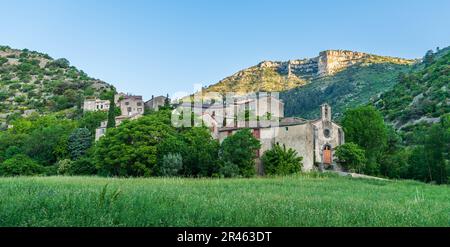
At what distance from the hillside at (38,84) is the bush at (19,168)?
48081 millimetres

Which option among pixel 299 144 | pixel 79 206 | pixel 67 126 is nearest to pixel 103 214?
pixel 79 206

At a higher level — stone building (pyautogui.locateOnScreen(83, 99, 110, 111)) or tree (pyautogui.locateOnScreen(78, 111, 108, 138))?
stone building (pyautogui.locateOnScreen(83, 99, 110, 111))

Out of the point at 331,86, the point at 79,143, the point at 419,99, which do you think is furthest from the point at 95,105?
the point at 331,86

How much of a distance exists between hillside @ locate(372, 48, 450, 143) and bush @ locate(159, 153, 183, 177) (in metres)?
51.9

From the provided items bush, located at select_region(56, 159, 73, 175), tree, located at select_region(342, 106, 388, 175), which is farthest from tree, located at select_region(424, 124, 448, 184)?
bush, located at select_region(56, 159, 73, 175)

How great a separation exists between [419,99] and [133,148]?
71847mm

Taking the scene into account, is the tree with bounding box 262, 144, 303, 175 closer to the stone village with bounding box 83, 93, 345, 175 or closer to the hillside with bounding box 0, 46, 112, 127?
the stone village with bounding box 83, 93, 345, 175

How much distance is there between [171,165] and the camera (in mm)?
38812

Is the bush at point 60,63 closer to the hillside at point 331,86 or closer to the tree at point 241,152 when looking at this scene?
the hillside at point 331,86

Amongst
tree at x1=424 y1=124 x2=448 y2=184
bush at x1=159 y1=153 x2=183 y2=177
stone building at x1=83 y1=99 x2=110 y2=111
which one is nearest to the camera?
bush at x1=159 y1=153 x2=183 y2=177

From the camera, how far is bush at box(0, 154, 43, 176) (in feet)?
177

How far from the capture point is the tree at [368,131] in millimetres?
53188
